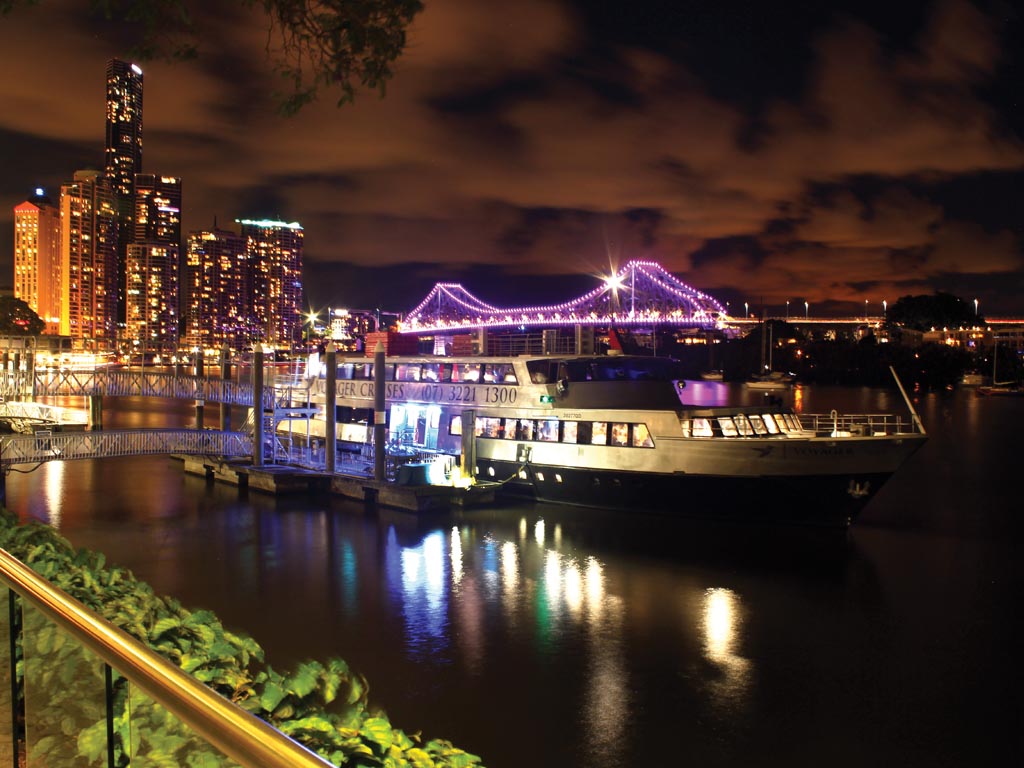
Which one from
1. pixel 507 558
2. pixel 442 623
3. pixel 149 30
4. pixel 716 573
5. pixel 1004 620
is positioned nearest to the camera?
pixel 149 30

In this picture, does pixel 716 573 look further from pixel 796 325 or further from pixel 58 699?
pixel 796 325

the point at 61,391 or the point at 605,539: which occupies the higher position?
the point at 61,391

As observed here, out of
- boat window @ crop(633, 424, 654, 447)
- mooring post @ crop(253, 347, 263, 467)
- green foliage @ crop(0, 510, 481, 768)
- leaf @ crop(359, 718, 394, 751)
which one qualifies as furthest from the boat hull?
leaf @ crop(359, 718, 394, 751)

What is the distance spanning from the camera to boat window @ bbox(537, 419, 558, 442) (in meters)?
24.7

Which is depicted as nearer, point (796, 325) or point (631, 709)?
point (631, 709)

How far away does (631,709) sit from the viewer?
→ 12172mm

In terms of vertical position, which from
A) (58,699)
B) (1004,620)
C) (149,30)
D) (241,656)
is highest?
(149,30)

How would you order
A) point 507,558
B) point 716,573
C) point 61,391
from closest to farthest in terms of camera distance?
point 716,573, point 507,558, point 61,391

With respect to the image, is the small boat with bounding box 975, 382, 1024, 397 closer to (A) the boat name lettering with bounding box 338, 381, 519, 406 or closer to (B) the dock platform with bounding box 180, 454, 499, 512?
(A) the boat name lettering with bounding box 338, 381, 519, 406

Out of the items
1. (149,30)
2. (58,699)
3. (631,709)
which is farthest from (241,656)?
(631,709)

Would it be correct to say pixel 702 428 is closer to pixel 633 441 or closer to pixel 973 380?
pixel 633 441

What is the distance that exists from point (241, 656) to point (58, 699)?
210 centimetres

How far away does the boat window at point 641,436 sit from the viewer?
2274cm

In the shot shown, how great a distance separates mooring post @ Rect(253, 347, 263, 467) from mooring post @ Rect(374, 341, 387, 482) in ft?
13.3
